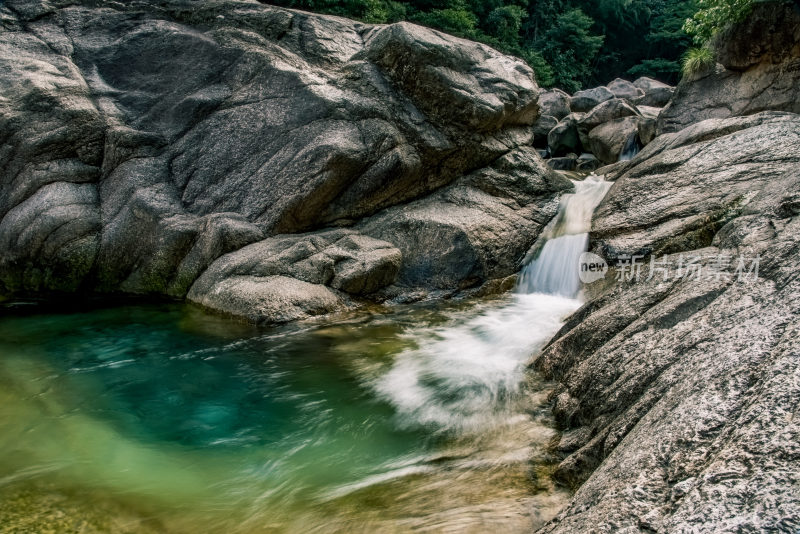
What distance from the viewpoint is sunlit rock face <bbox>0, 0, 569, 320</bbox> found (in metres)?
8.59

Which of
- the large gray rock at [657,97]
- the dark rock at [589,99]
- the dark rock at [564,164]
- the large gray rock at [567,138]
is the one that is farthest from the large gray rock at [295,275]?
the large gray rock at [657,97]

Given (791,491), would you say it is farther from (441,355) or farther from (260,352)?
(260,352)

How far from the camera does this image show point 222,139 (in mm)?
9211

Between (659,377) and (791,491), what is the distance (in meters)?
1.73

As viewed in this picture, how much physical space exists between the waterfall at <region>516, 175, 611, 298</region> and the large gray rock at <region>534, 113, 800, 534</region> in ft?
4.69

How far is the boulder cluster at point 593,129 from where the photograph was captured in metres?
16.7

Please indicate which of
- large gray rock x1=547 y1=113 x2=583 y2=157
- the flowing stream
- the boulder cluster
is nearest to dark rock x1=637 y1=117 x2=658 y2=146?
the boulder cluster

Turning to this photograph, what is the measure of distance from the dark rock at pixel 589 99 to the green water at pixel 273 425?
1849cm

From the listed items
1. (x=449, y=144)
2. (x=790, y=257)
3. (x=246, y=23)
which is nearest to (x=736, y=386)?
(x=790, y=257)

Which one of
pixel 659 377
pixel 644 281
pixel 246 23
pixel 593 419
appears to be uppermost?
pixel 246 23

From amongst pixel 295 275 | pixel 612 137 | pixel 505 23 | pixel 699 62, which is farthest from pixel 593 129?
pixel 505 23

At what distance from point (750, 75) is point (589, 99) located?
1075 centimetres

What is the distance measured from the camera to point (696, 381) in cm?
268

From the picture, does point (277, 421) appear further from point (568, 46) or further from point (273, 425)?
point (568, 46)
